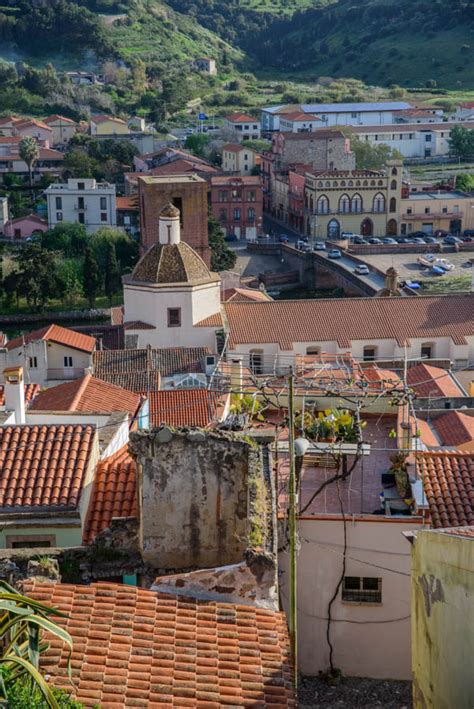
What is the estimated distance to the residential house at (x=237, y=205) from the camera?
65438mm

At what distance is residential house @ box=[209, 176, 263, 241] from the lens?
65.4 meters

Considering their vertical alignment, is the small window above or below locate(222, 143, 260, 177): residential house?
above

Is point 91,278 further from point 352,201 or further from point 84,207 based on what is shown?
point 352,201

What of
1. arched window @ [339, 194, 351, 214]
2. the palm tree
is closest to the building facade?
arched window @ [339, 194, 351, 214]

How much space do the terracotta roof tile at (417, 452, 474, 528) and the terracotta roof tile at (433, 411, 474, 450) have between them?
4.12 meters

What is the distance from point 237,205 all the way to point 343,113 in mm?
28984

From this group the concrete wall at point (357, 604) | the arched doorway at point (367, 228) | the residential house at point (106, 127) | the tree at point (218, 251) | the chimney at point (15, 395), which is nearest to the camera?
the concrete wall at point (357, 604)

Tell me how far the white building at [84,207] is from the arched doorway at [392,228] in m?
16.4

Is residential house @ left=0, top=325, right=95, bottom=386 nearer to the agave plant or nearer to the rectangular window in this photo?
the rectangular window

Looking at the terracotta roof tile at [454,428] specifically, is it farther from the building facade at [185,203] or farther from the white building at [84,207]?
the white building at [84,207]

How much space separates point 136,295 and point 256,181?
37.0 m

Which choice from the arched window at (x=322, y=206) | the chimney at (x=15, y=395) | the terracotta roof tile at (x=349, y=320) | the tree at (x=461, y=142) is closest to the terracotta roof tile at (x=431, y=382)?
the terracotta roof tile at (x=349, y=320)

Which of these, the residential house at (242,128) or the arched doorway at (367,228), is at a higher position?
the residential house at (242,128)

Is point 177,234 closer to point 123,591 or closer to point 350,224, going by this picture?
point 123,591
